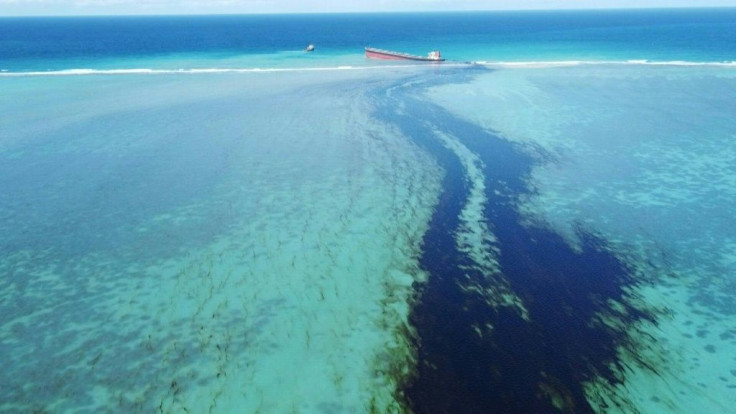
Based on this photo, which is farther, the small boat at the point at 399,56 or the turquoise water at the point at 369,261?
the small boat at the point at 399,56

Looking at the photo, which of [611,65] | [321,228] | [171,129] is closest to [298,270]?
[321,228]

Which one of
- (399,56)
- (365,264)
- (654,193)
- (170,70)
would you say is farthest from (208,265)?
(399,56)

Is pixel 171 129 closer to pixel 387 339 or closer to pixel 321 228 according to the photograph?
pixel 321 228

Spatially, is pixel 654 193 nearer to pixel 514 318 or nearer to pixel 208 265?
pixel 514 318

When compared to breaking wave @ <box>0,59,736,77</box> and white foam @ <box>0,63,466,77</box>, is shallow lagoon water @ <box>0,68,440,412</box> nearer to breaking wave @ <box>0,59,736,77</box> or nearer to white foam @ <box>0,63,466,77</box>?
white foam @ <box>0,63,466,77</box>

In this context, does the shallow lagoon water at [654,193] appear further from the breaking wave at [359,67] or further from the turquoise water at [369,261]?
the breaking wave at [359,67]

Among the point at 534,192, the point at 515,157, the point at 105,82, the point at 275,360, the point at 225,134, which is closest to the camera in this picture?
the point at 275,360

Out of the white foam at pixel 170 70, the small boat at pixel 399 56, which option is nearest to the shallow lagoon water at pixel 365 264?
the white foam at pixel 170 70
